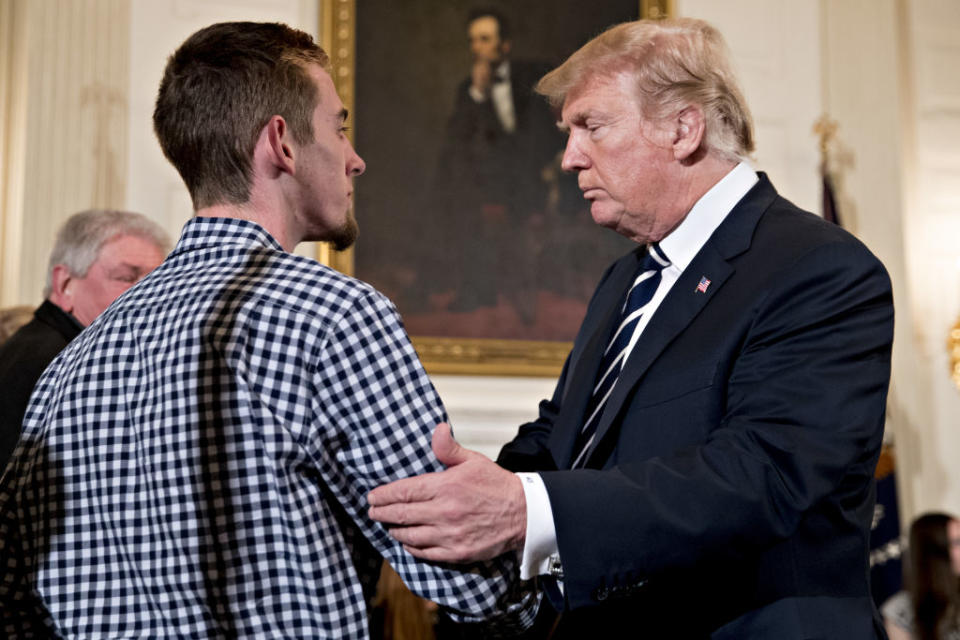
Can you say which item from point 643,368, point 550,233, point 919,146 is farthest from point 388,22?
point 643,368

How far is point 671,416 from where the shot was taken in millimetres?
2230

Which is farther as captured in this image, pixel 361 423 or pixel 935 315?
pixel 935 315

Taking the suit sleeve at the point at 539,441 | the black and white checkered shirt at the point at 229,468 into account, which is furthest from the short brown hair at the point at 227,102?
the suit sleeve at the point at 539,441

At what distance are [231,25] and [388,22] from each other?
5451 mm

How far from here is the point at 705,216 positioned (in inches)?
103

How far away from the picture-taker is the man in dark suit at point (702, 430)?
1.96 metres

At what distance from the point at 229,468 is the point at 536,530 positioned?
56cm

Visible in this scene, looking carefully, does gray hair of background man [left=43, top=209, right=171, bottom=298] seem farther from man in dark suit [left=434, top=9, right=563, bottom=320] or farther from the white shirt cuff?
man in dark suit [left=434, top=9, right=563, bottom=320]

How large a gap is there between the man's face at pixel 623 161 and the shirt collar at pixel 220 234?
1.06 metres

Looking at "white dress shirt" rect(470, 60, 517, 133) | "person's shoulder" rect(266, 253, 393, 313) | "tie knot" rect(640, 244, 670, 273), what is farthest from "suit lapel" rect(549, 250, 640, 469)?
"white dress shirt" rect(470, 60, 517, 133)

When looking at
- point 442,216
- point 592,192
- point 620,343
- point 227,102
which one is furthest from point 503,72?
point 227,102

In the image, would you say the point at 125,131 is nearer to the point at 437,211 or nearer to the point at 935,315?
the point at 437,211

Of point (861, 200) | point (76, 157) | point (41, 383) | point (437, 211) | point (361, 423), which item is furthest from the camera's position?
point (861, 200)

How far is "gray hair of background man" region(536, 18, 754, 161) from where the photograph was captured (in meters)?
2.71
